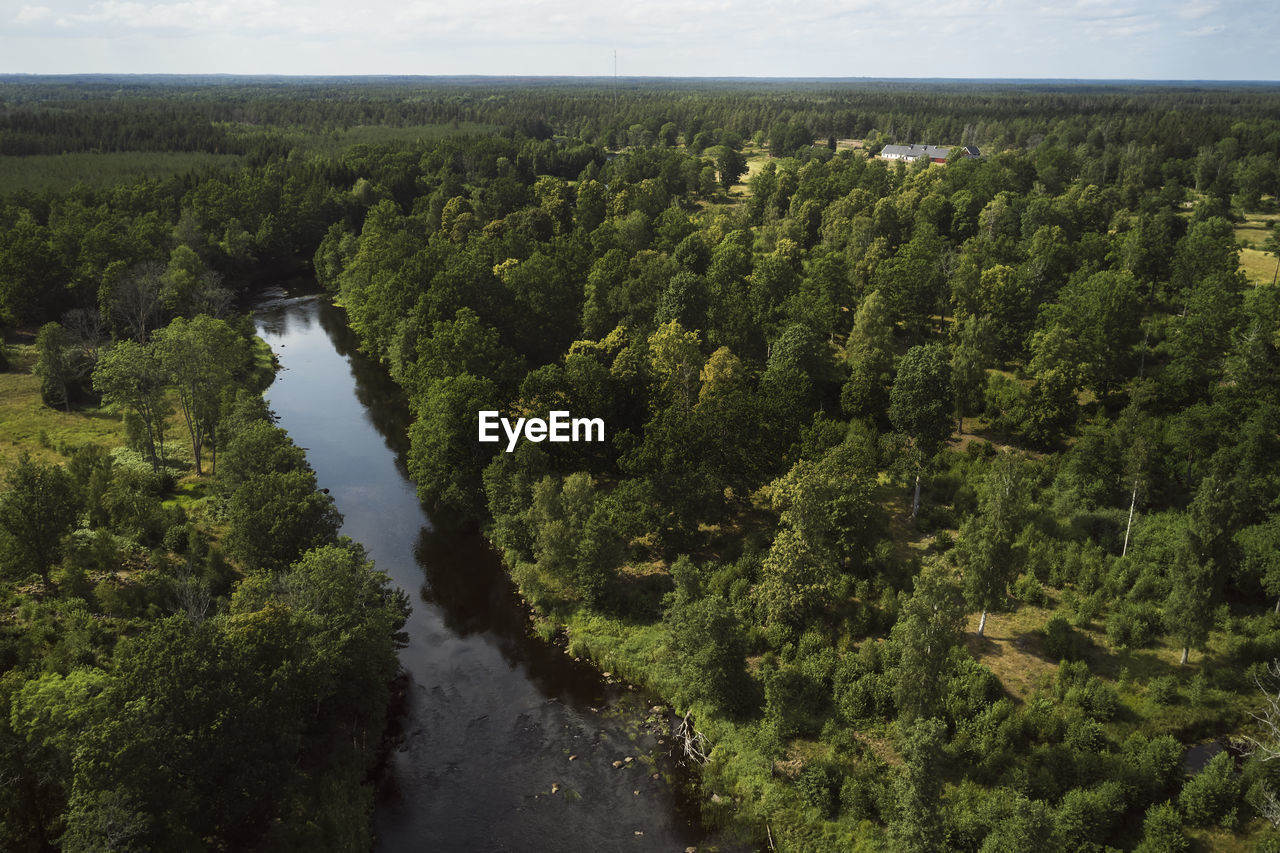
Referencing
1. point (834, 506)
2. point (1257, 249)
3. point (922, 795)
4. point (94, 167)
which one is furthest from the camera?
point (94, 167)

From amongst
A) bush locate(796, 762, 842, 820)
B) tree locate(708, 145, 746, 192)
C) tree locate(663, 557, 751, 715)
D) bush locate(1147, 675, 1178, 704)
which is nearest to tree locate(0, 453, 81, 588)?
tree locate(663, 557, 751, 715)

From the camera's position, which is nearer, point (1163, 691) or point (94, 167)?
point (1163, 691)

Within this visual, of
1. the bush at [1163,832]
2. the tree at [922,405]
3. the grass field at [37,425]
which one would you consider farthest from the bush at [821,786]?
the grass field at [37,425]

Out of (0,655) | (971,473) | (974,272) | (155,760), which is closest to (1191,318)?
(974,272)

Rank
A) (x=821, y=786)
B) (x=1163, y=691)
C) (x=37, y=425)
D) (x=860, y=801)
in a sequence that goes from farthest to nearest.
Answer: (x=37, y=425), (x=1163, y=691), (x=821, y=786), (x=860, y=801)

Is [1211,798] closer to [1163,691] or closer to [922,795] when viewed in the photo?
[1163,691]

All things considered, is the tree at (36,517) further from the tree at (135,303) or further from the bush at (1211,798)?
the bush at (1211,798)

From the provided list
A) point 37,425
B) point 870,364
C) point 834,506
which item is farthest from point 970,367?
point 37,425
